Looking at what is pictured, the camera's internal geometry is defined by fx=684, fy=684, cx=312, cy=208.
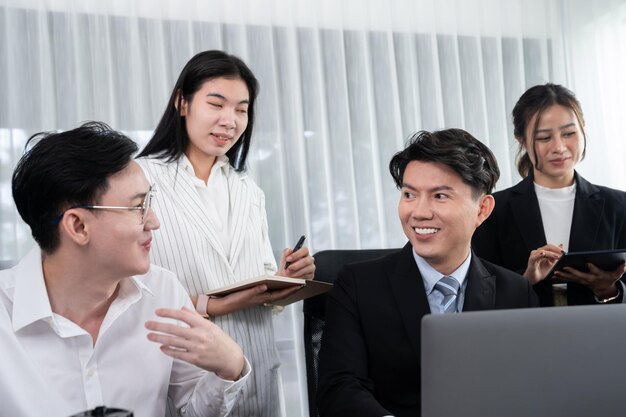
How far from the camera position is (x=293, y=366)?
3.46m

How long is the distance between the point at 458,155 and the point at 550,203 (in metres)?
0.79

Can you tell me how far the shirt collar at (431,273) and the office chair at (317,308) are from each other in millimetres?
223

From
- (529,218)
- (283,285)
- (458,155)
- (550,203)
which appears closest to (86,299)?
(283,285)

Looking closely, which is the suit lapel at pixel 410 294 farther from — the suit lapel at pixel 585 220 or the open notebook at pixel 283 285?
the suit lapel at pixel 585 220

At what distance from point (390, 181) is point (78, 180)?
2479 millimetres

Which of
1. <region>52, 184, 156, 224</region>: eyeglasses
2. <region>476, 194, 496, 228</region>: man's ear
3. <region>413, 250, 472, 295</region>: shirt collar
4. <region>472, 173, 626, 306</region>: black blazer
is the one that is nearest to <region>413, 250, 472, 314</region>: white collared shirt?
<region>413, 250, 472, 295</region>: shirt collar

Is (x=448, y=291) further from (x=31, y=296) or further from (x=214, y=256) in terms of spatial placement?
(x=31, y=296)

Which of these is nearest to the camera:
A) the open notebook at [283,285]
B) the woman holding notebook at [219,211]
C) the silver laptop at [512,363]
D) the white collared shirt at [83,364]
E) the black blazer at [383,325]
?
the silver laptop at [512,363]

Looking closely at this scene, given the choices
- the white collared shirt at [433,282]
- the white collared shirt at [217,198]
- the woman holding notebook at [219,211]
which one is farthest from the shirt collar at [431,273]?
the white collared shirt at [217,198]

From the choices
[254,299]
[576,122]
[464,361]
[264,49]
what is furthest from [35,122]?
[464,361]

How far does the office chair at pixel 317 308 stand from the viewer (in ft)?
5.91

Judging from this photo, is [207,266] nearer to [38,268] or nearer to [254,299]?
[254,299]

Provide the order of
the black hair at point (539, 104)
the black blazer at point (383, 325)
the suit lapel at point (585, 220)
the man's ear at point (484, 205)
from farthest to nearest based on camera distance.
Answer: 1. the black hair at point (539, 104)
2. the suit lapel at point (585, 220)
3. the man's ear at point (484, 205)
4. the black blazer at point (383, 325)

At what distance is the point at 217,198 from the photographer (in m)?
2.25
